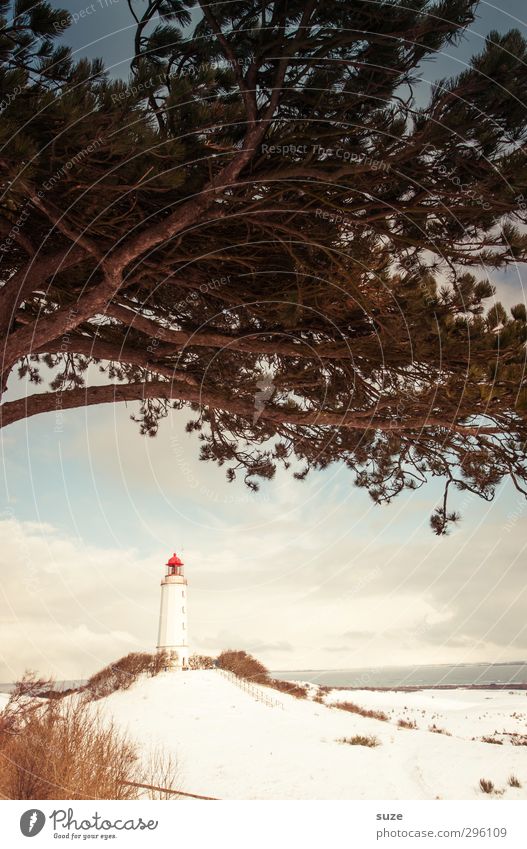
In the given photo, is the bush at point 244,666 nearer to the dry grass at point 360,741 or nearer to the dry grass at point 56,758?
the dry grass at point 360,741

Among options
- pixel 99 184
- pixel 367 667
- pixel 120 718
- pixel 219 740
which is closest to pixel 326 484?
pixel 367 667

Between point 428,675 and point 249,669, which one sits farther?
point 249,669

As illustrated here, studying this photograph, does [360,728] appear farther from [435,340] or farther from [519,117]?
[519,117]

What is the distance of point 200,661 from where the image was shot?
10.9m

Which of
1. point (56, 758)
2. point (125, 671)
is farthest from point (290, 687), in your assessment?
point (56, 758)

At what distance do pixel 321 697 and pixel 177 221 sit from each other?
34.8ft

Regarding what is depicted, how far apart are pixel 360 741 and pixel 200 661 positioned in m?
4.76

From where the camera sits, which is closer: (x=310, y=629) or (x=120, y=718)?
(x=310, y=629)

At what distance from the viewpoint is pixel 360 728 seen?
7.90 metres

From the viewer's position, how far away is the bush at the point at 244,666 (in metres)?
10.6

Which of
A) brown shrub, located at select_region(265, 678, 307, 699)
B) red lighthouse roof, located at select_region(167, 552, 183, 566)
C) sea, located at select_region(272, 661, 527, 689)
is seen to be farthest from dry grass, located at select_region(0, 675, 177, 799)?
brown shrub, located at select_region(265, 678, 307, 699)

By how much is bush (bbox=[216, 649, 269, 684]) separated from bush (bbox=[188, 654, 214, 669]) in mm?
161

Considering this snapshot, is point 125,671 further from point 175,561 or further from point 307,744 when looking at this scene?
point 307,744

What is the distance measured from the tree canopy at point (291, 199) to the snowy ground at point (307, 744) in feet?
7.77
